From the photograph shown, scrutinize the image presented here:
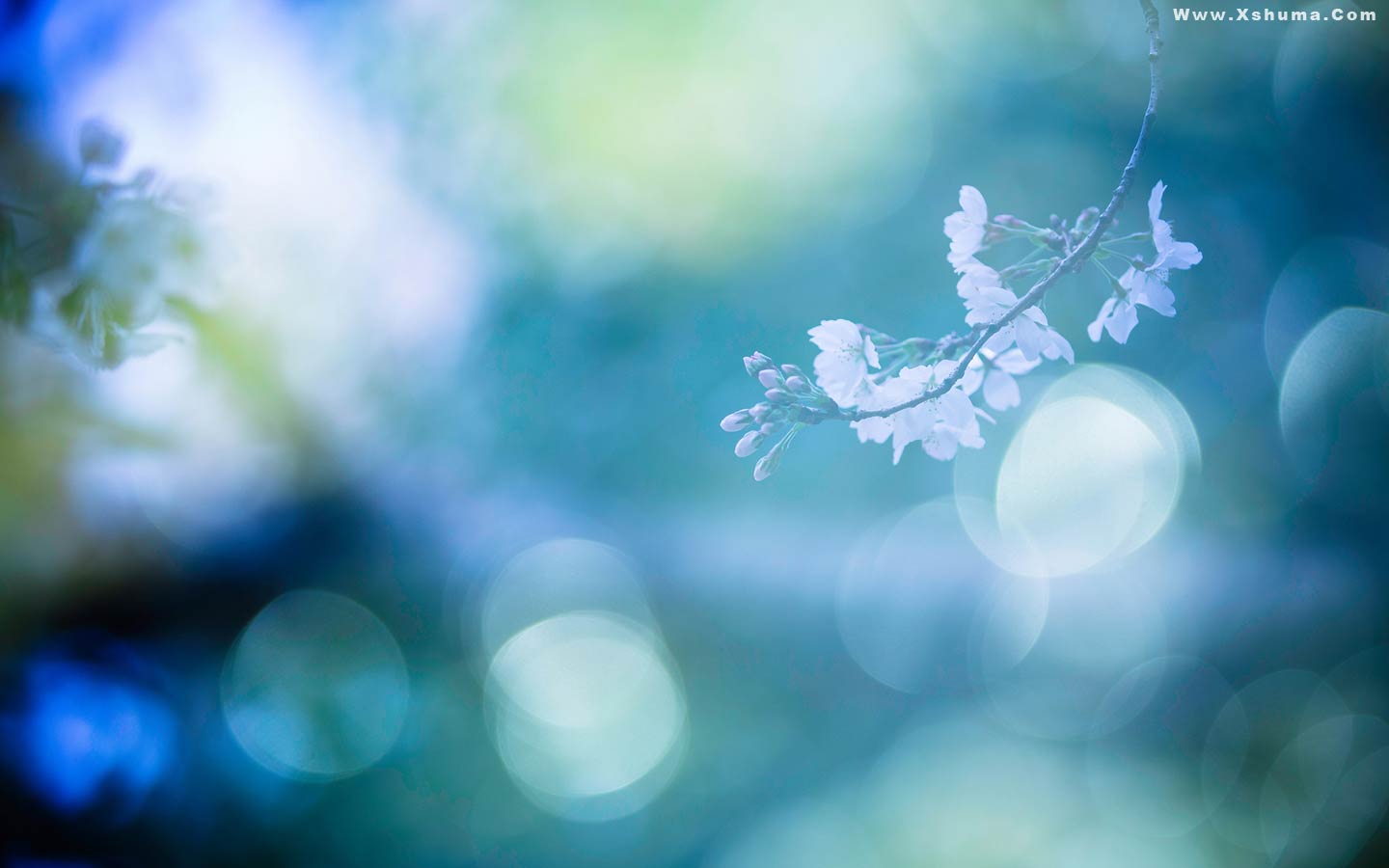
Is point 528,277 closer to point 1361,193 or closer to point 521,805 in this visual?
point 521,805

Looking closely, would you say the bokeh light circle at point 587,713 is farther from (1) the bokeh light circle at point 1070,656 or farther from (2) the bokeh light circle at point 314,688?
(1) the bokeh light circle at point 1070,656

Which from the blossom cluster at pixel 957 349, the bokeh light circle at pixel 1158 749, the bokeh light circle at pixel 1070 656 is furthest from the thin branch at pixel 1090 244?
the bokeh light circle at pixel 1070 656

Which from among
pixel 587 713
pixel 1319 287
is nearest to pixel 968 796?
pixel 587 713

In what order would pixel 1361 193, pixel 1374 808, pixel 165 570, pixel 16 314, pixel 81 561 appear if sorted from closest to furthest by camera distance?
pixel 16 314, pixel 81 561, pixel 1374 808, pixel 165 570, pixel 1361 193

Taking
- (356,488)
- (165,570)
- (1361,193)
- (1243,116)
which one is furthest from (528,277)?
(1361,193)

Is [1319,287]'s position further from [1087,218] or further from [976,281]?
[976,281]

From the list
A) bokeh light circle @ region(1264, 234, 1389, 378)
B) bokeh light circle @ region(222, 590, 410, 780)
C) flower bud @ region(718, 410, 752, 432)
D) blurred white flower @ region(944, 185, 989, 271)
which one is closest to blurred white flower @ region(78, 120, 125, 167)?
flower bud @ region(718, 410, 752, 432)
